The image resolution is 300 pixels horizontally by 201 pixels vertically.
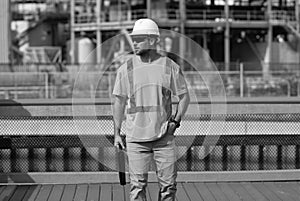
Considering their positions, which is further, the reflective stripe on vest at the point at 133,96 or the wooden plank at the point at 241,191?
the wooden plank at the point at 241,191

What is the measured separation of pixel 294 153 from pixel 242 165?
0.69 meters

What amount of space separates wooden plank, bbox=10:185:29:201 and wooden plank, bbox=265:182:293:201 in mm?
2916

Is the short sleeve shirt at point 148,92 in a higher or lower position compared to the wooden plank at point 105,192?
higher

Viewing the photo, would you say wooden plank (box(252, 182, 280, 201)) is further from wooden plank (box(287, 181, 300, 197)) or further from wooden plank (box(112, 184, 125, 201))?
wooden plank (box(112, 184, 125, 201))

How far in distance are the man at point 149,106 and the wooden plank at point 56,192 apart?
6.43 feet

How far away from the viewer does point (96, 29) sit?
44.4 m

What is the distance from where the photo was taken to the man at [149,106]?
5660mm

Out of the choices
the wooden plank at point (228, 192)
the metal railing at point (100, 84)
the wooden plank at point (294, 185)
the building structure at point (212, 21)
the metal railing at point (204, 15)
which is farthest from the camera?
the metal railing at point (204, 15)

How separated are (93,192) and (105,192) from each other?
0.46ft

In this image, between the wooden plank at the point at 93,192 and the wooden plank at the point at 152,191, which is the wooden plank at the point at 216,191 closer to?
the wooden plank at the point at 152,191

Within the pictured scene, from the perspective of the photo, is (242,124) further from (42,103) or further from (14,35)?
(14,35)

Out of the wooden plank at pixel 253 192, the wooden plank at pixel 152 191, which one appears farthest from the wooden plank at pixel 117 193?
the wooden plank at pixel 253 192

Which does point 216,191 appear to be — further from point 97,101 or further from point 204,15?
point 204,15

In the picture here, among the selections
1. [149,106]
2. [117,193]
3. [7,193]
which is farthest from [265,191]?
[7,193]
